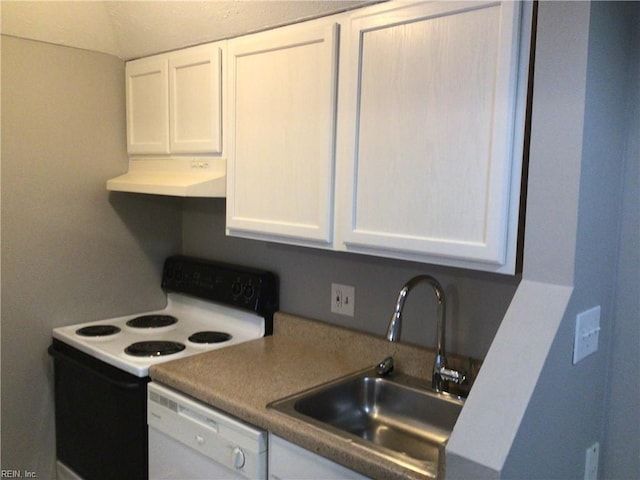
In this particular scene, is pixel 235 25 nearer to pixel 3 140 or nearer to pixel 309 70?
pixel 309 70

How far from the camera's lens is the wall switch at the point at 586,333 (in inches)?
52.3

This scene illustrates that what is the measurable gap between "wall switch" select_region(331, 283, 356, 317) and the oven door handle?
2.55ft

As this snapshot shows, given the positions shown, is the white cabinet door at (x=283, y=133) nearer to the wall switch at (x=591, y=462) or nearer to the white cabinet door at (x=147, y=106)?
the white cabinet door at (x=147, y=106)

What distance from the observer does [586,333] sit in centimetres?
137

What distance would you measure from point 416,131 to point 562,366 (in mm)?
698

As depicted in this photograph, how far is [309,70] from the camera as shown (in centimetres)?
178

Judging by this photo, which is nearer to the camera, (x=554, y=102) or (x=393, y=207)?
(x=554, y=102)

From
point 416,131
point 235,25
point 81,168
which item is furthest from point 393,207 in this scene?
point 81,168

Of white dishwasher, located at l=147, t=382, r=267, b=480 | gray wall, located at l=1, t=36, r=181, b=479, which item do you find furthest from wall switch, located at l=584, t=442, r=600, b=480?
gray wall, located at l=1, t=36, r=181, b=479

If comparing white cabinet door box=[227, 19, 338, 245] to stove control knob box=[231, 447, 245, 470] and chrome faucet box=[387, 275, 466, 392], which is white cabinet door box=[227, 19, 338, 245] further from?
stove control knob box=[231, 447, 245, 470]

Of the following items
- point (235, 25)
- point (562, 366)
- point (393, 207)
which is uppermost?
point (235, 25)

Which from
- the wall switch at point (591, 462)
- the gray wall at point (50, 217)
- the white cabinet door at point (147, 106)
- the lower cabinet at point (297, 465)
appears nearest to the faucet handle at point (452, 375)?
the wall switch at point (591, 462)

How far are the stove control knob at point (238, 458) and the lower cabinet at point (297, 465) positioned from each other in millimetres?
96

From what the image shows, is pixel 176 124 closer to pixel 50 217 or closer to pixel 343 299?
pixel 50 217
